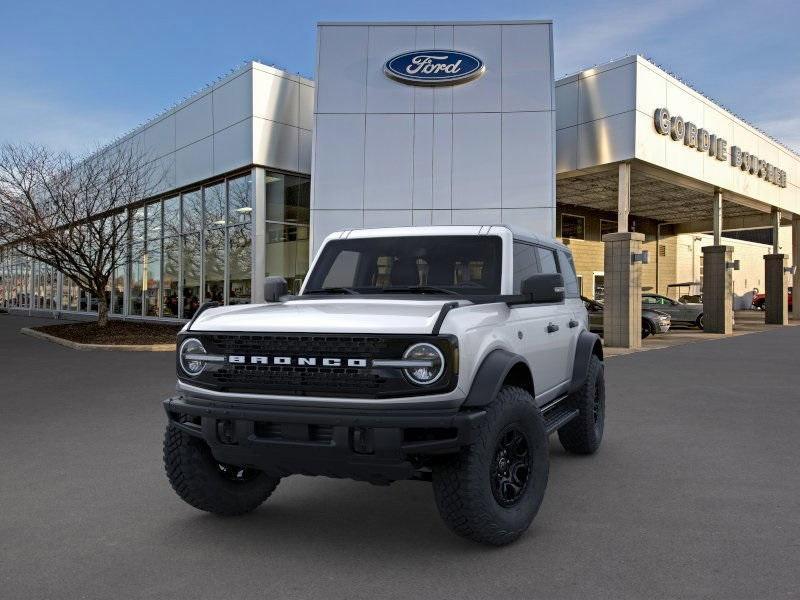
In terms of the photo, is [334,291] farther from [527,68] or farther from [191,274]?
[191,274]

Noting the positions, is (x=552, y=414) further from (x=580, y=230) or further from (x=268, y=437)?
(x=580, y=230)

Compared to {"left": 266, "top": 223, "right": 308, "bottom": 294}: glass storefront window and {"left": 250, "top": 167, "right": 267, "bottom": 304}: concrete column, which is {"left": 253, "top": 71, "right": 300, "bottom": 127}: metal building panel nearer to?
{"left": 250, "top": 167, "right": 267, "bottom": 304}: concrete column

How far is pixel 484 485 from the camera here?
11.5ft

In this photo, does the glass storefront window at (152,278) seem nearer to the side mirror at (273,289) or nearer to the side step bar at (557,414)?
the side mirror at (273,289)

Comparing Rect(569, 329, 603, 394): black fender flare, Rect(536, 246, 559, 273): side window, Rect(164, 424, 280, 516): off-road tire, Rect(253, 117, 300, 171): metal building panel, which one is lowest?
Rect(164, 424, 280, 516): off-road tire

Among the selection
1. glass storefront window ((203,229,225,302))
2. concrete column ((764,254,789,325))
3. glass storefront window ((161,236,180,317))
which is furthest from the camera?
concrete column ((764,254,789,325))

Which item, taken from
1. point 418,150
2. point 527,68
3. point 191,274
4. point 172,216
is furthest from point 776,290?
point 172,216

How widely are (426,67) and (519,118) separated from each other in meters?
2.92

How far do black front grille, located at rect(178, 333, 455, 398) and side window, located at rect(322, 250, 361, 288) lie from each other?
1393 millimetres

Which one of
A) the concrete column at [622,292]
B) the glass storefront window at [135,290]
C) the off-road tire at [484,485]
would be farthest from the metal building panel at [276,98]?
the off-road tire at [484,485]

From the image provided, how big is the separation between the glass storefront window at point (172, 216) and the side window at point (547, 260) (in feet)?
70.3

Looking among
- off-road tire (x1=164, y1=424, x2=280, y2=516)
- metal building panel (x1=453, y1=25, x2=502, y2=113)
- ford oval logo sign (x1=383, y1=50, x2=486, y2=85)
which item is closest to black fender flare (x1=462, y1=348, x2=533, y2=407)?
off-road tire (x1=164, y1=424, x2=280, y2=516)

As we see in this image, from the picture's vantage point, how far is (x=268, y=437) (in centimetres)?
355

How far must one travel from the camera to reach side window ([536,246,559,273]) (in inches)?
215
